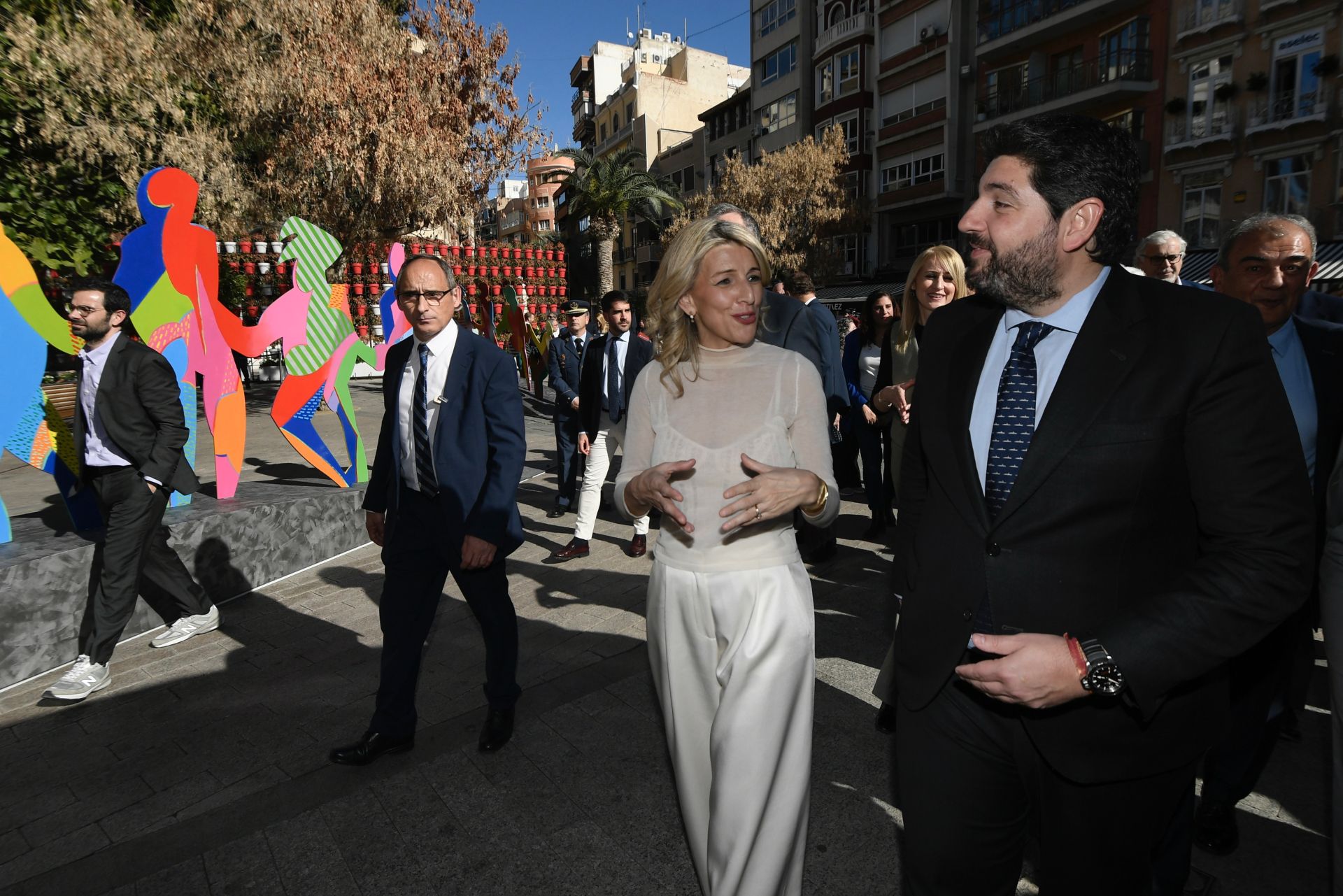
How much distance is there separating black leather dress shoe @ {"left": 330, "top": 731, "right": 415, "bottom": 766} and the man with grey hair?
3004mm

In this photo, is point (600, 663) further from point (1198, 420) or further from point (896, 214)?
point (896, 214)

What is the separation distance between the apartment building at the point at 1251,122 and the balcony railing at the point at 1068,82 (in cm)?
79

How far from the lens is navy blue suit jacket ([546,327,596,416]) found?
308 inches

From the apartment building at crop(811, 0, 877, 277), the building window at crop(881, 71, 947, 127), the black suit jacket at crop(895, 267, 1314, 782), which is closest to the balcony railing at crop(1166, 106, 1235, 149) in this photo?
the building window at crop(881, 71, 947, 127)

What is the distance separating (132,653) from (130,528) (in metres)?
0.90

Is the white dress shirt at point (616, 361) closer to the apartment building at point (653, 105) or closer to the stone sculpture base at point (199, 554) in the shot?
the stone sculpture base at point (199, 554)

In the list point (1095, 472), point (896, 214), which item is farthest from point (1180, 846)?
point (896, 214)

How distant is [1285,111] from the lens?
1986 cm

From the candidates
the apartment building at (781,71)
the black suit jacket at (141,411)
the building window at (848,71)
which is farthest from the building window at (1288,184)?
the black suit jacket at (141,411)

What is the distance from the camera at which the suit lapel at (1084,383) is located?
Answer: 58.3 inches

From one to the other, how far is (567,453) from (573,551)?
69.7 inches

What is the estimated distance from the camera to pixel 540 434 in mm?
12336

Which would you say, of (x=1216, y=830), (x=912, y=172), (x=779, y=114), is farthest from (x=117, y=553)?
(x=779, y=114)

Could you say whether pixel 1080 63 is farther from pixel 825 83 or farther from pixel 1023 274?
pixel 1023 274
